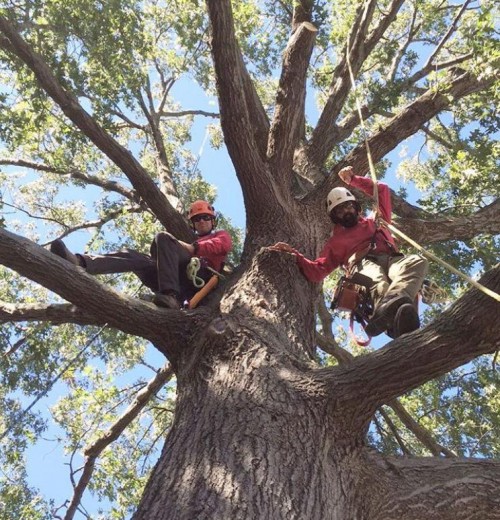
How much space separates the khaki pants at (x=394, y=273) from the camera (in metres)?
3.97

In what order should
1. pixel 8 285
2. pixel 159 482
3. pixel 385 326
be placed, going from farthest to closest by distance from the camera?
pixel 8 285 → pixel 385 326 → pixel 159 482

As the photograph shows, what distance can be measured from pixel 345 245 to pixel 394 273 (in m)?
0.46

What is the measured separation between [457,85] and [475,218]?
1.65 meters

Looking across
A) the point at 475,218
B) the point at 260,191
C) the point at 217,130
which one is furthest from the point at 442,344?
the point at 217,130

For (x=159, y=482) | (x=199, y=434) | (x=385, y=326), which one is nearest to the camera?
(x=159, y=482)

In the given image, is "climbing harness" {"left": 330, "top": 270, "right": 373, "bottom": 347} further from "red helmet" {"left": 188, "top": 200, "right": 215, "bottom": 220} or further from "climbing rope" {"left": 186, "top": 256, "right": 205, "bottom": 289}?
"red helmet" {"left": 188, "top": 200, "right": 215, "bottom": 220}

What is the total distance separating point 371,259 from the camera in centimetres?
442

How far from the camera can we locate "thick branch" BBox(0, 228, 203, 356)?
3.10m

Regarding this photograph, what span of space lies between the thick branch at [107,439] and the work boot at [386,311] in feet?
6.93

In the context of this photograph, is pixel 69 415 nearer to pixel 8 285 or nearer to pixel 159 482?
pixel 8 285

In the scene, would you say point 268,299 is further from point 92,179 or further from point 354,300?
point 92,179

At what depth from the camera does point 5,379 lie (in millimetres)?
6152

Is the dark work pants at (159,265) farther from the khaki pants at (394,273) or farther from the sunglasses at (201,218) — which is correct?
the khaki pants at (394,273)

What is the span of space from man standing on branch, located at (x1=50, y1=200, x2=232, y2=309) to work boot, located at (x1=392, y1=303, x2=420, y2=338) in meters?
1.51
